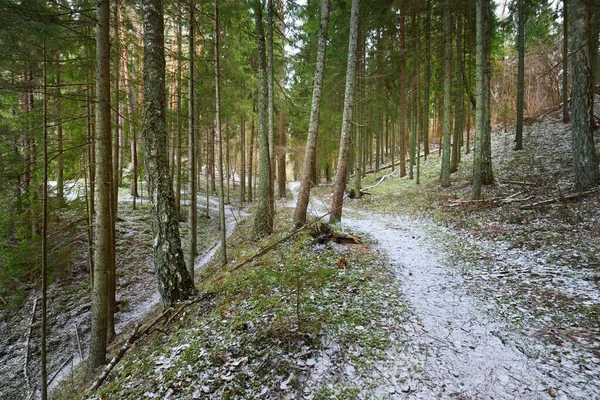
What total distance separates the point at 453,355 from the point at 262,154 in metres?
7.85

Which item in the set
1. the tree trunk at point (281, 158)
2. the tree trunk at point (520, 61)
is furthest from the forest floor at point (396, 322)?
the tree trunk at point (281, 158)

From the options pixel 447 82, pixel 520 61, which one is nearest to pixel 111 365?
pixel 447 82

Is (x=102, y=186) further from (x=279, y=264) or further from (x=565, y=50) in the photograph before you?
(x=565, y=50)

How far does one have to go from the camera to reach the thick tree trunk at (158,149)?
5113mm

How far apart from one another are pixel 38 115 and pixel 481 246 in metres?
12.7

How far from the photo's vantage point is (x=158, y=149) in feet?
16.9

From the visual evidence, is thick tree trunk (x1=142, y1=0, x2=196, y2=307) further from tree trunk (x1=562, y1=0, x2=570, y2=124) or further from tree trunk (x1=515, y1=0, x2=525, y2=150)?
tree trunk (x1=515, y1=0, x2=525, y2=150)

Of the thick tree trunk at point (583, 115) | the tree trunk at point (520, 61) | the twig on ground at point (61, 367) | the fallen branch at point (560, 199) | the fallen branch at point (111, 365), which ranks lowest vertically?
the twig on ground at point (61, 367)

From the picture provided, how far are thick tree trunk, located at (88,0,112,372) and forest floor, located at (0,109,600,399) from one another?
97 centimetres

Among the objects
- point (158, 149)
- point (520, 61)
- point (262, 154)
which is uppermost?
point (520, 61)

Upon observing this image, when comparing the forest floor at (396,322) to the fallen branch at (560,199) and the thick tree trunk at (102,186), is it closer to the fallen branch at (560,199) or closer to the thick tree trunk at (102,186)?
the fallen branch at (560,199)

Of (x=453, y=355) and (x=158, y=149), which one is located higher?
(x=158, y=149)

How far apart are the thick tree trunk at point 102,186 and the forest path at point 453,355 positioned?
5.27m

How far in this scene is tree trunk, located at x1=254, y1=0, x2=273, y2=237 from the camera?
927 centimetres
